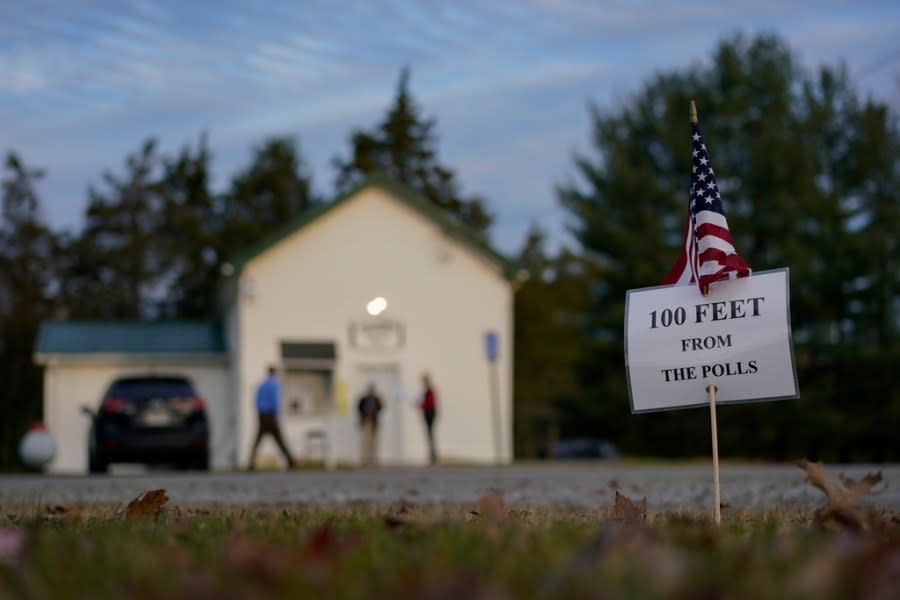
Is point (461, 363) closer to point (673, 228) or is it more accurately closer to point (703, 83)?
point (673, 228)

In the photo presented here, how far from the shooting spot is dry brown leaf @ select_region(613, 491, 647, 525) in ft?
21.5

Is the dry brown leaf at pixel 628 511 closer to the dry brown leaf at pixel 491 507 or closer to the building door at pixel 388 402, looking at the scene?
the dry brown leaf at pixel 491 507

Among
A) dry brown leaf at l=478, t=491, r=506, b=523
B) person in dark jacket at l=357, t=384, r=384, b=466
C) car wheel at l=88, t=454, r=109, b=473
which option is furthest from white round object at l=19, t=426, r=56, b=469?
dry brown leaf at l=478, t=491, r=506, b=523

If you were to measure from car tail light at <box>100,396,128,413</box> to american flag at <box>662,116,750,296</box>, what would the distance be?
1583 cm

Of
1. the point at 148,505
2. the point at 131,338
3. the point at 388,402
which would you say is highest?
the point at 131,338

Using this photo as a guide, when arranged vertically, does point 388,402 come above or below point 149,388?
above

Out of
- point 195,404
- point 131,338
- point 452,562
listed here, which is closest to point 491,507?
point 452,562

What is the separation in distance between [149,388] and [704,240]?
16.5 meters

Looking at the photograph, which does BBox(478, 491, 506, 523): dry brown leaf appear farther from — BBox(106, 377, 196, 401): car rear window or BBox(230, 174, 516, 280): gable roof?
BBox(230, 174, 516, 280): gable roof

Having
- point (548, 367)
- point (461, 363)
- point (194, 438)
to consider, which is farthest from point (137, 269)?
point (194, 438)

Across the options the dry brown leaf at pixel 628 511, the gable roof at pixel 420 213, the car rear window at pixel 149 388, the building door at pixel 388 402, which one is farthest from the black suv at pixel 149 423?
the dry brown leaf at pixel 628 511

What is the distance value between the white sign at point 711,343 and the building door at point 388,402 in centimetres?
2881

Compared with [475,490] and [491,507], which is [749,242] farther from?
[491,507]

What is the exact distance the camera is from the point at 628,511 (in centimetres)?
688
